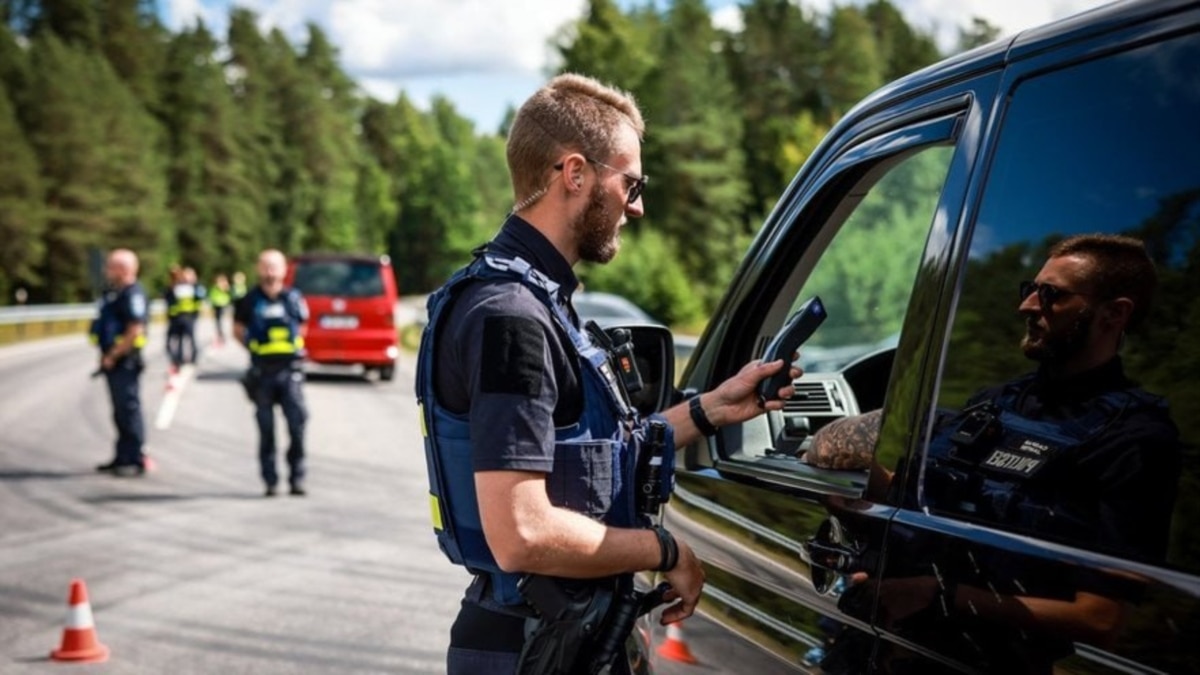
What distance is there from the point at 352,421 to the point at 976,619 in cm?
1649

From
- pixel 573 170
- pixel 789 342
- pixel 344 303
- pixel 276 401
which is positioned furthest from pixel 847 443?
pixel 344 303

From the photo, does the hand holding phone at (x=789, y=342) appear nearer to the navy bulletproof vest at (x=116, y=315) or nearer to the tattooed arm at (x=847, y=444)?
the tattooed arm at (x=847, y=444)

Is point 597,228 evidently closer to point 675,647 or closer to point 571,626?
point 571,626

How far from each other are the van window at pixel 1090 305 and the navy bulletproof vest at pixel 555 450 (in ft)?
1.96

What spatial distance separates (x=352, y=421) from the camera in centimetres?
1811

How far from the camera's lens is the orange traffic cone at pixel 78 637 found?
259 inches

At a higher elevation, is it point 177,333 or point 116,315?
point 116,315

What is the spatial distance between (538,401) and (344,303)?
20.6 m

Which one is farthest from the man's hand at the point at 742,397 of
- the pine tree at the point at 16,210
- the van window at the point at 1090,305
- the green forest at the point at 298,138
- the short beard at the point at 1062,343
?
the pine tree at the point at 16,210

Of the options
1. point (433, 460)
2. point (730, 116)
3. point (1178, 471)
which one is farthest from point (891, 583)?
point (730, 116)

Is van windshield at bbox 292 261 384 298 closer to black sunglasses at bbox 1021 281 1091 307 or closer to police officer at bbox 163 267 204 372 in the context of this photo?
police officer at bbox 163 267 204 372

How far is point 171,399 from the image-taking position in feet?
68.5

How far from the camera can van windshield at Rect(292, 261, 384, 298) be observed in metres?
22.8

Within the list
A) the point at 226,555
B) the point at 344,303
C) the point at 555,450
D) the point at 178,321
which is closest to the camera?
the point at 555,450
